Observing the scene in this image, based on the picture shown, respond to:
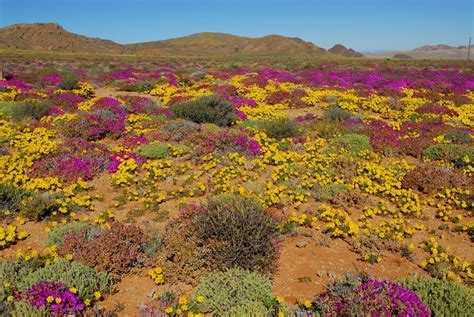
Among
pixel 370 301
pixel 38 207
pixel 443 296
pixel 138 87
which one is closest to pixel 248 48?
pixel 138 87

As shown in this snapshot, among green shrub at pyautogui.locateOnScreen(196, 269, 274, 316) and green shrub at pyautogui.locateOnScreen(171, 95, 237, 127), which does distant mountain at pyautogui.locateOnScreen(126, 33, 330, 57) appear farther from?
green shrub at pyautogui.locateOnScreen(196, 269, 274, 316)

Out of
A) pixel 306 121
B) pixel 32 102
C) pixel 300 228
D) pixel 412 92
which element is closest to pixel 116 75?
pixel 32 102

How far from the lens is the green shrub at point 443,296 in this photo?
4531 millimetres

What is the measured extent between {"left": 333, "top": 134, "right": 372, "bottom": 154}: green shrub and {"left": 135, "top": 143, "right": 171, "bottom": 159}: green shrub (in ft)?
19.6

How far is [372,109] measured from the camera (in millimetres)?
18438

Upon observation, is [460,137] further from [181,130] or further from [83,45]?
[83,45]

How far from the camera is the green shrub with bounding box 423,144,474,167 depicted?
34.7 feet

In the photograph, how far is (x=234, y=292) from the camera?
5039 millimetres

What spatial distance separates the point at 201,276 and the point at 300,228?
8.56ft

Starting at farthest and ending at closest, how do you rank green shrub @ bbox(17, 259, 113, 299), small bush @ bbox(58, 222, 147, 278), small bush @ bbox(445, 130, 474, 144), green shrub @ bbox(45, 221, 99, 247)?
small bush @ bbox(445, 130, 474, 144) < green shrub @ bbox(45, 221, 99, 247) < small bush @ bbox(58, 222, 147, 278) < green shrub @ bbox(17, 259, 113, 299)

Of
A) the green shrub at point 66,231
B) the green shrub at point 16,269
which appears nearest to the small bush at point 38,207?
the green shrub at point 66,231

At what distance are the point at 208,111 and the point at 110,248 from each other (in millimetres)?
9228

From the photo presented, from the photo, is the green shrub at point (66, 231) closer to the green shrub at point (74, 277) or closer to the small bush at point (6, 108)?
the green shrub at point (74, 277)

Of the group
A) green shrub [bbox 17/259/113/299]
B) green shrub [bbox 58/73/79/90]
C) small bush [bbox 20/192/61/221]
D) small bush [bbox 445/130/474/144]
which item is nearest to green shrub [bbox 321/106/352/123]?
small bush [bbox 445/130/474/144]
